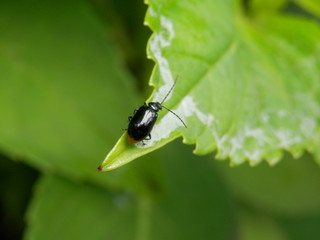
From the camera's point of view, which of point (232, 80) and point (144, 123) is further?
point (232, 80)

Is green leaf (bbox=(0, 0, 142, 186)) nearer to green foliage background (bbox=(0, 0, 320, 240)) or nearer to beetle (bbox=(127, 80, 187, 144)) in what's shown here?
green foliage background (bbox=(0, 0, 320, 240))

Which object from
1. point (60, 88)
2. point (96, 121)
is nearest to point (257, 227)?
point (96, 121)

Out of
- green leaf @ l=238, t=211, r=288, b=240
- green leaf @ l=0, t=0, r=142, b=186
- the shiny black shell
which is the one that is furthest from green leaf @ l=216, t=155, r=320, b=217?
the shiny black shell

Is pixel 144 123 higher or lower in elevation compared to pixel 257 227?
higher

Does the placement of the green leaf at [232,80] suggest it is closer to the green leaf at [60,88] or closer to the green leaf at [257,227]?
the green leaf at [60,88]

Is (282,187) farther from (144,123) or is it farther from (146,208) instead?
(144,123)

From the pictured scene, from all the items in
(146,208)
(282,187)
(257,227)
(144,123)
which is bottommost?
(257,227)
